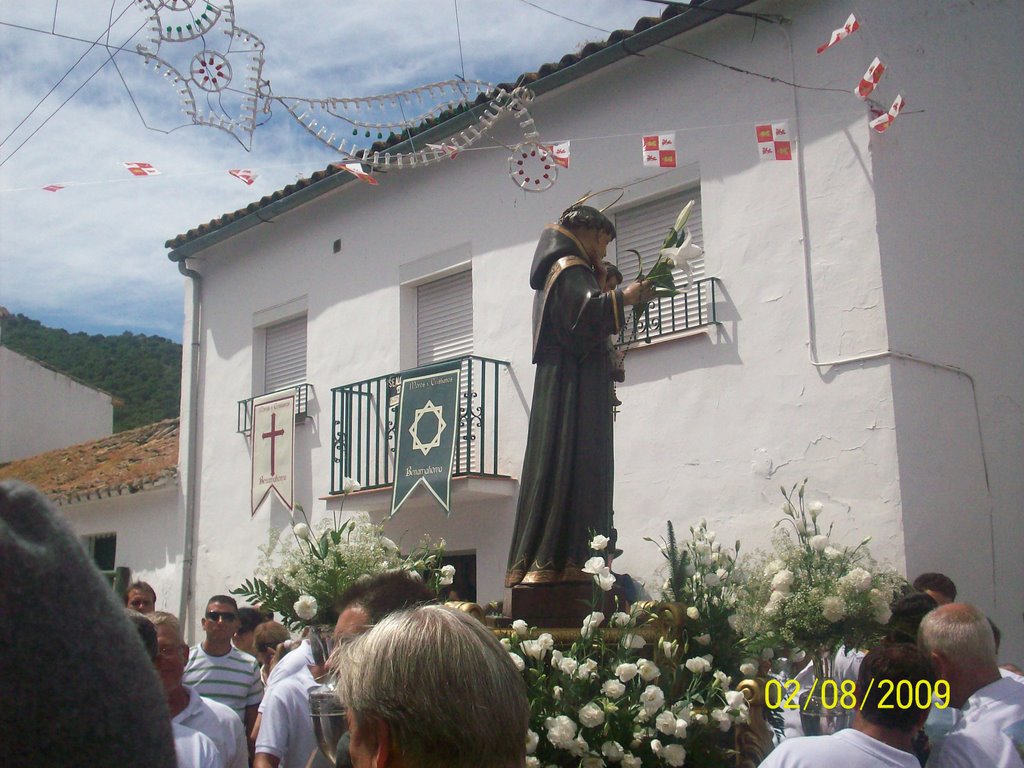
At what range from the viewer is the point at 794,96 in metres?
8.20

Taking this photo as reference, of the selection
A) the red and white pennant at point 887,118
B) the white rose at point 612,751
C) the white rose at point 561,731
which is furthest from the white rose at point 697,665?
the red and white pennant at point 887,118

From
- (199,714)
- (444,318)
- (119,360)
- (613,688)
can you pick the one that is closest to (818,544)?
(613,688)

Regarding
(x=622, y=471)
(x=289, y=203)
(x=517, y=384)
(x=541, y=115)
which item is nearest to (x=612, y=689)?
(x=622, y=471)

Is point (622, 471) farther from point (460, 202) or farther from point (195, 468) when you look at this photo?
point (195, 468)

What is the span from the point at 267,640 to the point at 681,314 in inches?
157

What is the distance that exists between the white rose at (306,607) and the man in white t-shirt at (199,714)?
48 cm

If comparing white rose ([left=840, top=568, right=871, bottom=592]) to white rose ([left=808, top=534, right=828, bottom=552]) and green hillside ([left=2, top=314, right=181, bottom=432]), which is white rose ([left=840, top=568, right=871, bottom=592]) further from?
green hillside ([left=2, top=314, right=181, bottom=432])

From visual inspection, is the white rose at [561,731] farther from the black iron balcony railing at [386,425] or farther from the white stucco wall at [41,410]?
the white stucco wall at [41,410]

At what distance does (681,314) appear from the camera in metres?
8.78

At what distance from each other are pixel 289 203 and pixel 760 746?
30.7 feet

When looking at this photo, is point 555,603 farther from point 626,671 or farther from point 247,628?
point 247,628

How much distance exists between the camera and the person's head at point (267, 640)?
679cm

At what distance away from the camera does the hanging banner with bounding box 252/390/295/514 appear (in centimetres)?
1176

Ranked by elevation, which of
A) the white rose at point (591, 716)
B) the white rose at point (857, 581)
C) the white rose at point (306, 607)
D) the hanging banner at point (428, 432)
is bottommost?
the white rose at point (591, 716)
